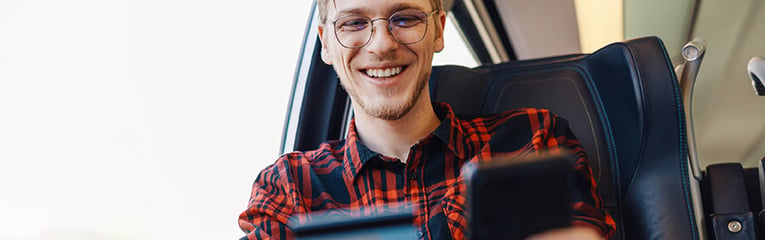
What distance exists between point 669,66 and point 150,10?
1.03 metres

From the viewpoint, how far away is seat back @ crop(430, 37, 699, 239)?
1.21m

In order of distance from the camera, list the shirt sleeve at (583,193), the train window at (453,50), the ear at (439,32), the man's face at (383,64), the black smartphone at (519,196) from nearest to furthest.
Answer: the black smartphone at (519,196), the shirt sleeve at (583,193), the man's face at (383,64), the ear at (439,32), the train window at (453,50)

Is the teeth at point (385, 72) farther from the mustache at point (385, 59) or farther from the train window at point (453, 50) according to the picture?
the train window at point (453, 50)

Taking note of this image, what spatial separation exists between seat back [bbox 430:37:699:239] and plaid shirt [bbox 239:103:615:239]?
0.40 feet

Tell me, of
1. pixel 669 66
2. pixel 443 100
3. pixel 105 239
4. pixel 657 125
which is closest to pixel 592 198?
pixel 657 125

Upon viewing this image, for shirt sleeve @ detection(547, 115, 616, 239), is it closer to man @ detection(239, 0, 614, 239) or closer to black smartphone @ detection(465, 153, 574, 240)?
man @ detection(239, 0, 614, 239)

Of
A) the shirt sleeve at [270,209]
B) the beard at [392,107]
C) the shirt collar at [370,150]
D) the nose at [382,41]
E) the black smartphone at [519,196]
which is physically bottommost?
the black smartphone at [519,196]

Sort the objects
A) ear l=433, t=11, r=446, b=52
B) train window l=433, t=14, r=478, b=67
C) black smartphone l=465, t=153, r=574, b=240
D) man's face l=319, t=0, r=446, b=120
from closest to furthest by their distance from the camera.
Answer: black smartphone l=465, t=153, r=574, b=240 → man's face l=319, t=0, r=446, b=120 → ear l=433, t=11, r=446, b=52 → train window l=433, t=14, r=478, b=67

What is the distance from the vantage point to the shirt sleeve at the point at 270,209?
1114 mm

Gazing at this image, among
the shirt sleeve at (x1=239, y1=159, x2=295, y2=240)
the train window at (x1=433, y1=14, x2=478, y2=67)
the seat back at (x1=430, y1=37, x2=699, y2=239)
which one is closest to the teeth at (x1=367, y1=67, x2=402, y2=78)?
the shirt sleeve at (x1=239, y1=159, x2=295, y2=240)

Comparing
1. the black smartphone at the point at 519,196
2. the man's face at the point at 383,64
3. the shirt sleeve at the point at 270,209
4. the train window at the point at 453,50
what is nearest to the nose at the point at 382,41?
the man's face at the point at 383,64

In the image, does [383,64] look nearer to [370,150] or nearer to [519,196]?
[370,150]

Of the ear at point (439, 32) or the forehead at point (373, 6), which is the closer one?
the forehead at point (373, 6)

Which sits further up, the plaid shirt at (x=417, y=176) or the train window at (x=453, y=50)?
the train window at (x=453, y=50)
